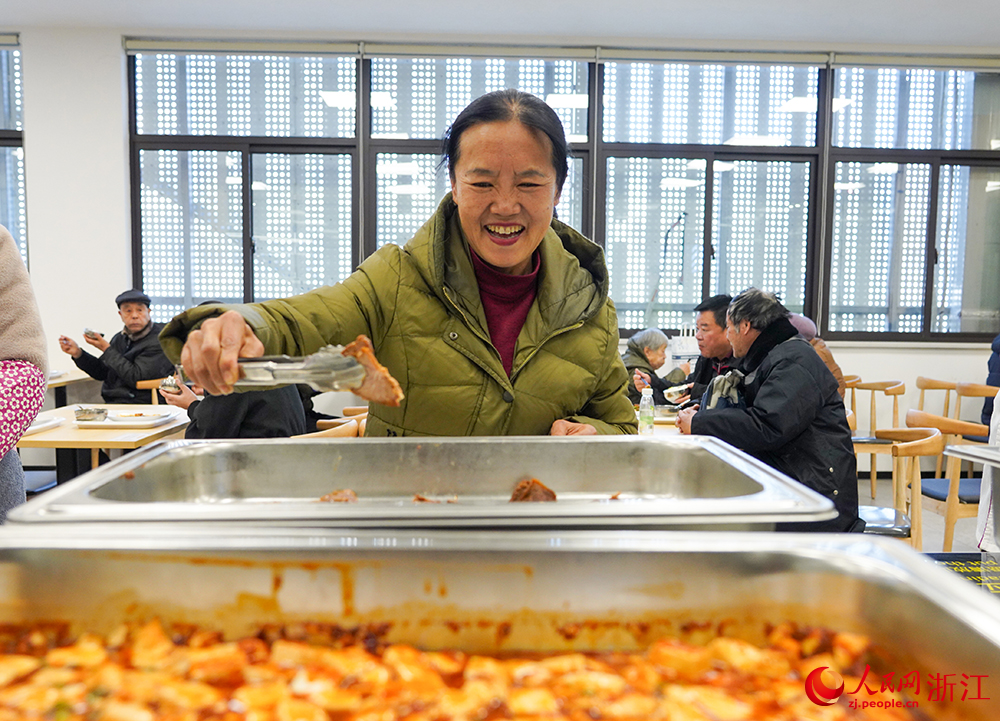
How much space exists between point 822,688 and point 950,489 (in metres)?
2.55

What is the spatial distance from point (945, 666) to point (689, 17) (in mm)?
4843

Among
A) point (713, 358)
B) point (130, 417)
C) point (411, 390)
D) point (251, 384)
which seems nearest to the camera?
point (251, 384)

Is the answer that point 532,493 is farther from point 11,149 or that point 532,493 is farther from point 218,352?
point 11,149

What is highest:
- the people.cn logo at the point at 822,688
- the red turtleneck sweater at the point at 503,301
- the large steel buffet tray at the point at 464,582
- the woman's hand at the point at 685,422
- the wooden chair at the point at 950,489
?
the red turtleneck sweater at the point at 503,301

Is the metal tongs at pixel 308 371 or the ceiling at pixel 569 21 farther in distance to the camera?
the ceiling at pixel 569 21

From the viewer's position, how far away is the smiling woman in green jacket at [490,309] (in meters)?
1.28

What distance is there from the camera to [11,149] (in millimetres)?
5035

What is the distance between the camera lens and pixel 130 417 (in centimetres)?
298

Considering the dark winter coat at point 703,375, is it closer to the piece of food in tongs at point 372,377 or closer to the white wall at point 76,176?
the piece of food in tongs at point 372,377

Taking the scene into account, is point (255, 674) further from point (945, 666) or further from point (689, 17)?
point (689, 17)

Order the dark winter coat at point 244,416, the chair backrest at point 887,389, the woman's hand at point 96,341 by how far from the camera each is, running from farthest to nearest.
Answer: the chair backrest at point 887,389 → the woman's hand at point 96,341 → the dark winter coat at point 244,416

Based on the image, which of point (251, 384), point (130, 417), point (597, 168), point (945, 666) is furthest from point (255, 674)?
point (597, 168)

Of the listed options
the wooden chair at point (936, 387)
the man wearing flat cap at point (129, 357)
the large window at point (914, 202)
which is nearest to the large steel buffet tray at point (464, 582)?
the man wearing flat cap at point (129, 357)

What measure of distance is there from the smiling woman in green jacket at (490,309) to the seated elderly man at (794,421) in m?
1.04
